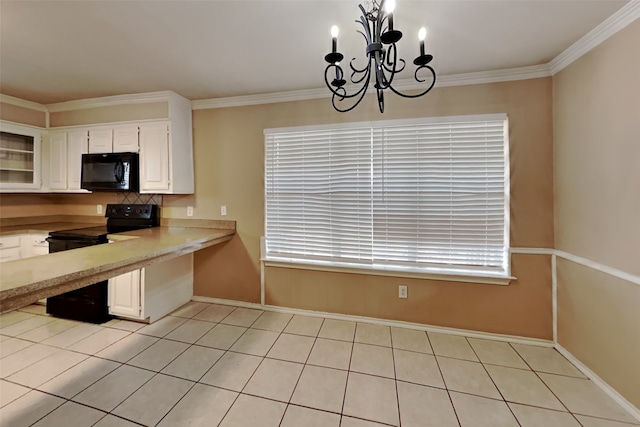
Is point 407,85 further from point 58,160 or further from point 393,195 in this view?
point 58,160

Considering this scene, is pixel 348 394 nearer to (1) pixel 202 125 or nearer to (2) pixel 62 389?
(2) pixel 62 389

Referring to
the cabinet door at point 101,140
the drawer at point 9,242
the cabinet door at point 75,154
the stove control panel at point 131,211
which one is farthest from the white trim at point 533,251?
the drawer at point 9,242

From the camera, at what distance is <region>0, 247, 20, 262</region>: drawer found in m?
2.84

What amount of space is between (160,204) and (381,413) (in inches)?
125

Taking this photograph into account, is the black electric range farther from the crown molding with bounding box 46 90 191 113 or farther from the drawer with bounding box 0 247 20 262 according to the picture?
the crown molding with bounding box 46 90 191 113

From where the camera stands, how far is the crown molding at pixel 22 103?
2900mm

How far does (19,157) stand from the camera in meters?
3.11

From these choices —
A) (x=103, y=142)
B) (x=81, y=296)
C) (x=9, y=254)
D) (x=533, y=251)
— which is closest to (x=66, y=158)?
(x=103, y=142)

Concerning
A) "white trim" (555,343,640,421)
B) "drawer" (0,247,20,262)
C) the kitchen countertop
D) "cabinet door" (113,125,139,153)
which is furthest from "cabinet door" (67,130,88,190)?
"white trim" (555,343,640,421)

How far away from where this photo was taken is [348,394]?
1.75m

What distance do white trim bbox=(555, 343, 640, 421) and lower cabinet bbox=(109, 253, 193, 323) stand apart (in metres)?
3.69

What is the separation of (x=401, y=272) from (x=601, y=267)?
1399 mm

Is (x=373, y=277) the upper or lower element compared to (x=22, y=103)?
lower

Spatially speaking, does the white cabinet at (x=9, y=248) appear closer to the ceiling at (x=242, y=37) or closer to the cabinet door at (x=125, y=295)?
the cabinet door at (x=125, y=295)
